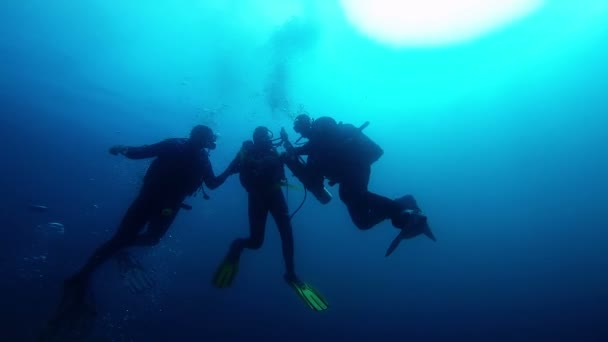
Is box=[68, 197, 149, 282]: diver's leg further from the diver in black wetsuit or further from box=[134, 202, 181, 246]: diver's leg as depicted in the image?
box=[134, 202, 181, 246]: diver's leg

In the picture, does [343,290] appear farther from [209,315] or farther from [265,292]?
[209,315]

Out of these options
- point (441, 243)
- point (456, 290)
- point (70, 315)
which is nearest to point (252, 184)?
point (70, 315)

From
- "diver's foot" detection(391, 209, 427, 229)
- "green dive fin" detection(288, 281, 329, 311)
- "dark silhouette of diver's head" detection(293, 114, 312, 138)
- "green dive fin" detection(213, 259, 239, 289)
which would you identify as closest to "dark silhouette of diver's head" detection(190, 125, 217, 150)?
"dark silhouette of diver's head" detection(293, 114, 312, 138)

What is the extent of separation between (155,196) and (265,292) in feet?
89.4

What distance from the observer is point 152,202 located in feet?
20.6

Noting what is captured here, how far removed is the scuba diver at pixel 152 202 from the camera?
20.3 ft

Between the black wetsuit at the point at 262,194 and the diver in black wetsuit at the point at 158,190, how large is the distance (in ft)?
2.38

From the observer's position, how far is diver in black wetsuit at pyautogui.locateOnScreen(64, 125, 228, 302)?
244 inches

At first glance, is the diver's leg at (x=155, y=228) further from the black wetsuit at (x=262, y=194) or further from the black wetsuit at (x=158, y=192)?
the black wetsuit at (x=262, y=194)

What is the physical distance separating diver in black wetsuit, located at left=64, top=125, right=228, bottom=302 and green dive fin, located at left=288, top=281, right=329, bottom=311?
2.35 meters

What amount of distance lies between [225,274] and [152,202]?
173 cm

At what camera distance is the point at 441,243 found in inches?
2456

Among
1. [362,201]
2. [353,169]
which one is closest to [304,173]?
[353,169]

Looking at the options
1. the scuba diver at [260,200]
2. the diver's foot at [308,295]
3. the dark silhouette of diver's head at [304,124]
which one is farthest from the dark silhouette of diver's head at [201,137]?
the diver's foot at [308,295]
